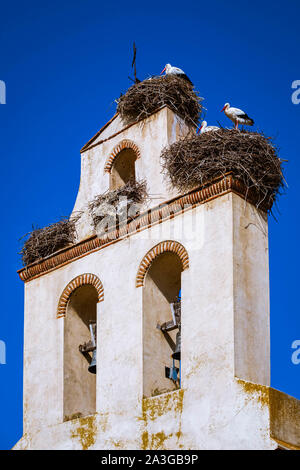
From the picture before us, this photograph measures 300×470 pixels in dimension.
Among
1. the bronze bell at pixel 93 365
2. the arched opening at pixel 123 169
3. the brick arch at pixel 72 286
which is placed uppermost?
the arched opening at pixel 123 169

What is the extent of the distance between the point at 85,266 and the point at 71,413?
1952 millimetres

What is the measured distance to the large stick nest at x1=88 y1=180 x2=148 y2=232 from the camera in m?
14.5

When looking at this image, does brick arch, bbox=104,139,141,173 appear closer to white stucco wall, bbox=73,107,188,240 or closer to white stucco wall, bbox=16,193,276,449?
white stucco wall, bbox=73,107,188,240

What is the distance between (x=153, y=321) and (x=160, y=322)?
119mm

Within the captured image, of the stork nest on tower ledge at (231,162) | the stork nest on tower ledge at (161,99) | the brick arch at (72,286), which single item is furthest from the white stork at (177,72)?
the brick arch at (72,286)

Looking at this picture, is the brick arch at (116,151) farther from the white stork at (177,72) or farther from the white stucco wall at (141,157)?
the white stork at (177,72)

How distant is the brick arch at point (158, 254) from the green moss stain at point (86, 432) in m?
1.80

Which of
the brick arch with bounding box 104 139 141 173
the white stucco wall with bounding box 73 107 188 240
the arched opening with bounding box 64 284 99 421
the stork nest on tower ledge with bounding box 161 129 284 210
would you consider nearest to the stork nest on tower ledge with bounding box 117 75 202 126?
the white stucco wall with bounding box 73 107 188 240

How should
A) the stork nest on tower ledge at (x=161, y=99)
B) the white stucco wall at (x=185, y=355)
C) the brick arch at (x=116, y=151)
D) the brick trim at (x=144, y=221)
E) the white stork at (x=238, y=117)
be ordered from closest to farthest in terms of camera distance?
the white stucco wall at (x=185, y=355) < the brick trim at (x=144, y=221) < the stork nest on tower ledge at (x=161, y=99) < the brick arch at (x=116, y=151) < the white stork at (x=238, y=117)

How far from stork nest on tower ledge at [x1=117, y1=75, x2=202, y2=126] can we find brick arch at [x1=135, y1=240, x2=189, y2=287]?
2.24 metres

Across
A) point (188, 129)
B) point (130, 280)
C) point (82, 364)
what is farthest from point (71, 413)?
point (188, 129)

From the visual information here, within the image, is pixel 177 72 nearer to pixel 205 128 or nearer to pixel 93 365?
pixel 205 128

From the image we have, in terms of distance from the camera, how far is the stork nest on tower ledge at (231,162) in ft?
44.4

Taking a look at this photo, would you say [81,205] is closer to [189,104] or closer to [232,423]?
[189,104]
